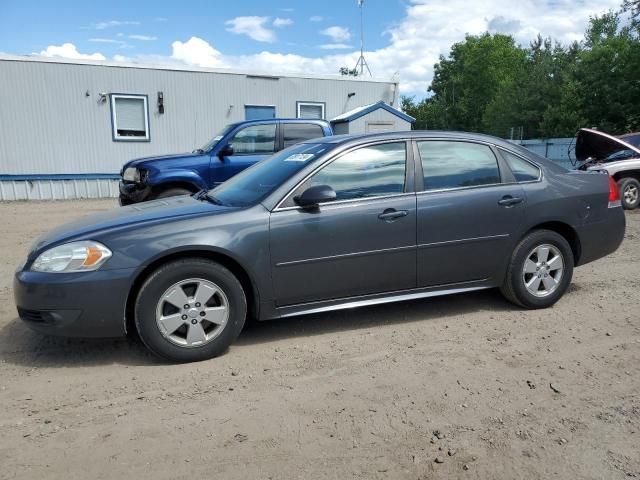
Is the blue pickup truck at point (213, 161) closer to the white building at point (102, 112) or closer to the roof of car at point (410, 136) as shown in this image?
the roof of car at point (410, 136)

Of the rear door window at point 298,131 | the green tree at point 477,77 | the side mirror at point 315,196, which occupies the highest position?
the green tree at point 477,77

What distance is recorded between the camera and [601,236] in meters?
4.97

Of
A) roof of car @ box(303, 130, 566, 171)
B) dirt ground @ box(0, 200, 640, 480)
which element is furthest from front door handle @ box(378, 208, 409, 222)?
dirt ground @ box(0, 200, 640, 480)

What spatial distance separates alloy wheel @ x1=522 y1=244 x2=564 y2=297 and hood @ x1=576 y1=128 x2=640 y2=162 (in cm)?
637

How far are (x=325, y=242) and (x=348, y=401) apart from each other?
4.18 feet

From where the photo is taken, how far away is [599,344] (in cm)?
402

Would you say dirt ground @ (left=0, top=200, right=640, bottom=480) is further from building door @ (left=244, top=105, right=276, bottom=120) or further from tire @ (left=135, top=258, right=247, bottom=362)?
building door @ (left=244, top=105, right=276, bottom=120)

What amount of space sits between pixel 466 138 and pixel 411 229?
3.51ft

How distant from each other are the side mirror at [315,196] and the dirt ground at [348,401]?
43.4 inches

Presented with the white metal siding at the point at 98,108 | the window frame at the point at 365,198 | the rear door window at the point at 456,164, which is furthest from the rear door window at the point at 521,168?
the white metal siding at the point at 98,108

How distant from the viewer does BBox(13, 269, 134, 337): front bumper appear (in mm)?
3564

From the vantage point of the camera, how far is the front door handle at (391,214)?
4184 millimetres

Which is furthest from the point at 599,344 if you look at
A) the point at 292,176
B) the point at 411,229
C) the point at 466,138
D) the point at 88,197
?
the point at 88,197

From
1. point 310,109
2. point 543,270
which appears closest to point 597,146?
point 543,270
